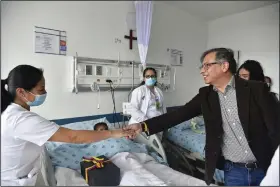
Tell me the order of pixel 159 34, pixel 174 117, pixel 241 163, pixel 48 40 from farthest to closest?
pixel 159 34 → pixel 48 40 → pixel 174 117 → pixel 241 163

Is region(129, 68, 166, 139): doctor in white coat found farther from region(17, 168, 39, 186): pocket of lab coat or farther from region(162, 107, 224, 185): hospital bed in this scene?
region(17, 168, 39, 186): pocket of lab coat

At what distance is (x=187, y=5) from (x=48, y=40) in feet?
7.54

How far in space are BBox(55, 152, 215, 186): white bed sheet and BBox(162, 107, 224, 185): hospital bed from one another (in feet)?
2.56

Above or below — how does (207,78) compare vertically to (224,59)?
below

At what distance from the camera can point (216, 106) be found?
131cm

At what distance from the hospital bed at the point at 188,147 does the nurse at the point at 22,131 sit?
176 centimetres

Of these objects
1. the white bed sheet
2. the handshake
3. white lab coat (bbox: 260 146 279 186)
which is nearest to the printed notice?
the white bed sheet

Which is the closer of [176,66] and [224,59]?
[224,59]

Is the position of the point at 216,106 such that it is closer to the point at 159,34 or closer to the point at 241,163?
the point at 241,163

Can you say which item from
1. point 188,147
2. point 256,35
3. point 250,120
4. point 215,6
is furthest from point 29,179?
point 256,35

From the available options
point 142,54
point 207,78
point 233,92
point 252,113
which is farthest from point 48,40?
point 252,113

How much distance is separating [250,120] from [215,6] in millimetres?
2875

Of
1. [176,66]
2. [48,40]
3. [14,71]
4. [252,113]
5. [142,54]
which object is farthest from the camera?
[176,66]

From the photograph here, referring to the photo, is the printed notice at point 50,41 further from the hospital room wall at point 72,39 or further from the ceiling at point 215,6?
the ceiling at point 215,6
